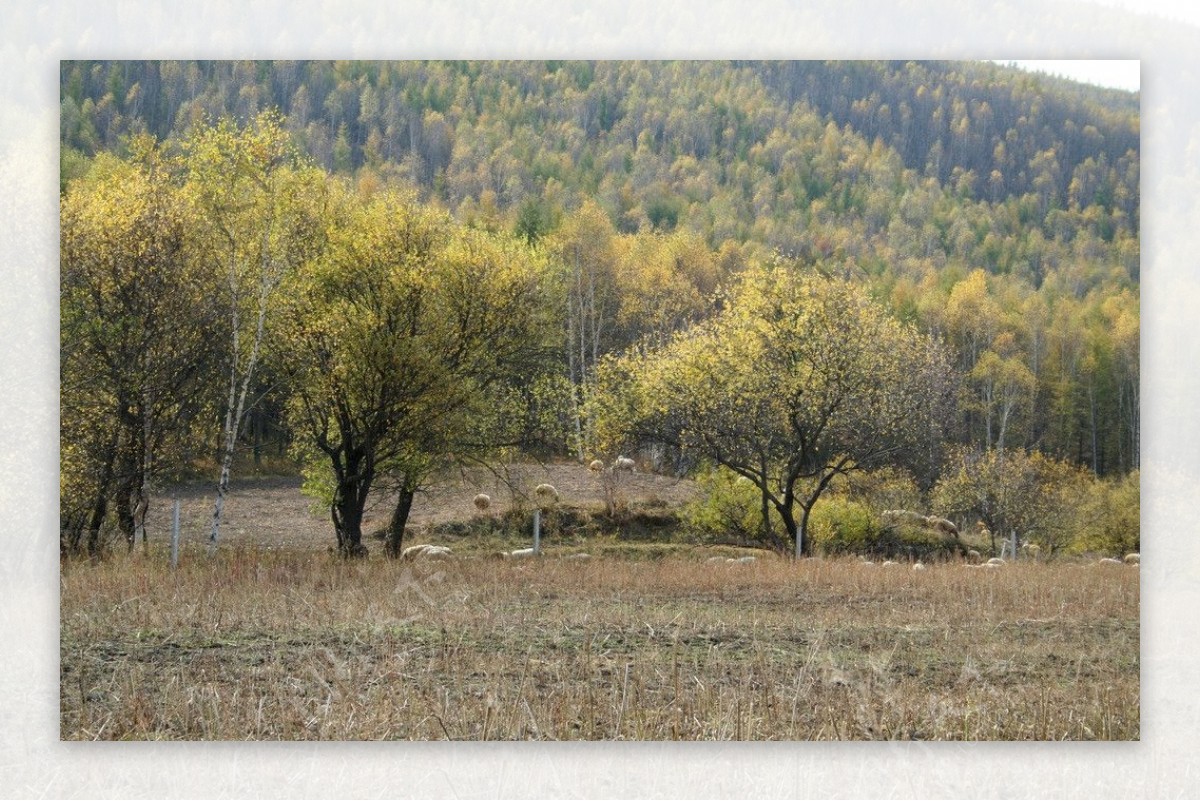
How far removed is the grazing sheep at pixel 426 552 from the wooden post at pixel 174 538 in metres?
1.31

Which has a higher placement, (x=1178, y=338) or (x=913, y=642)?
(x=1178, y=338)

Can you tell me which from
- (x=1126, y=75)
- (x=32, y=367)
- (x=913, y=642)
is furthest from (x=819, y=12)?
(x=32, y=367)

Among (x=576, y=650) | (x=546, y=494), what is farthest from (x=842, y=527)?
(x=576, y=650)

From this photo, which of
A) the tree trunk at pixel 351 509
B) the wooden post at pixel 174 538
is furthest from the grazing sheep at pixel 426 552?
the wooden post at pixel 174 538

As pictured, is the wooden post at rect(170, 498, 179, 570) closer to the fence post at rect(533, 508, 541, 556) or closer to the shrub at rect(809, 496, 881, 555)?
the fence post at rect(533, 508, 541, 556)

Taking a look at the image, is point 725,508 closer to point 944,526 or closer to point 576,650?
point 944,526

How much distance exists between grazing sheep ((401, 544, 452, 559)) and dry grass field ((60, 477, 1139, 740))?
0.46 feet

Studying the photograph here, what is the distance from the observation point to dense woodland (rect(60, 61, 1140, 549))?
6566 mm

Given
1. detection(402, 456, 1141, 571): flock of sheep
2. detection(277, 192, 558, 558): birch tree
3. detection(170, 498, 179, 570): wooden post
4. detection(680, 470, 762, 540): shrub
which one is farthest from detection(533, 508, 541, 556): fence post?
detection(170, 498, 179, 570): wooden post

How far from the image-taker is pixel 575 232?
7.34 m

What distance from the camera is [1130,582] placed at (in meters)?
6.52

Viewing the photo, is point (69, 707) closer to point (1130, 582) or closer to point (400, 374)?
point (400, 374)

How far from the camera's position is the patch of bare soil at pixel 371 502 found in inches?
278

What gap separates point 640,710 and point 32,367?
3.36 meters
